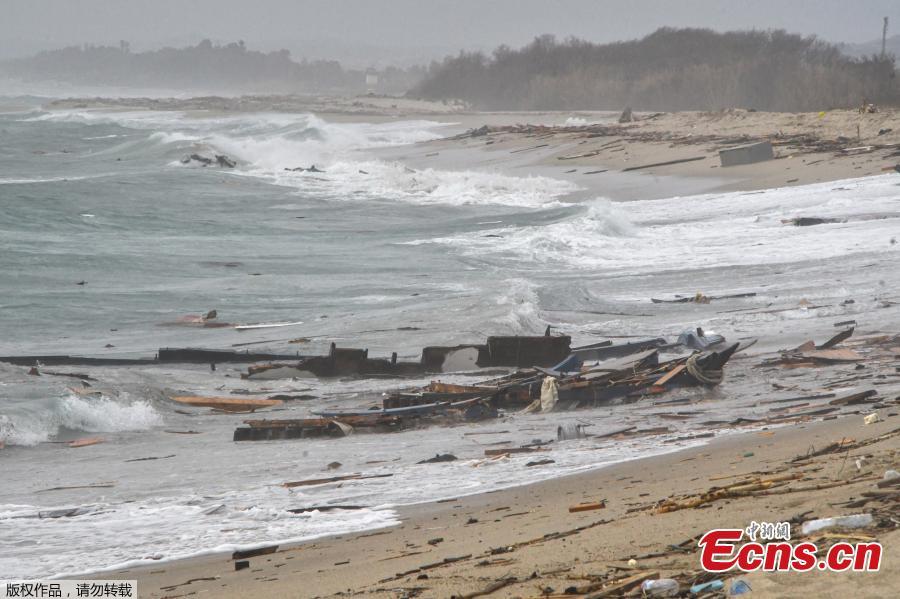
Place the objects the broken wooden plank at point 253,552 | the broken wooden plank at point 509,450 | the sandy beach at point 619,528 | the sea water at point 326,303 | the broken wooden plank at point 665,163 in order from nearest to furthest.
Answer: the sandy beach at point 619,528 → the broken wooden plank at point 253,552 → the sea water at point 326,303 → the broken wooden plank at point 509,450 → the broken wooden plank at point 665,163

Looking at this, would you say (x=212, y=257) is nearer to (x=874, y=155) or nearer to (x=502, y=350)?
(x=502, y=350)

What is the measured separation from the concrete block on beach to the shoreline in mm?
25767

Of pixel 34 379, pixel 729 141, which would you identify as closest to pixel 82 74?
pixel 729 141

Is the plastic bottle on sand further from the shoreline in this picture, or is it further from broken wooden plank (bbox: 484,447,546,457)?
broken wooden plank (bbox: 484,447,546,457)

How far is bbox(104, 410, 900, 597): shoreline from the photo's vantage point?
492cm

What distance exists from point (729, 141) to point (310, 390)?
94.1ft

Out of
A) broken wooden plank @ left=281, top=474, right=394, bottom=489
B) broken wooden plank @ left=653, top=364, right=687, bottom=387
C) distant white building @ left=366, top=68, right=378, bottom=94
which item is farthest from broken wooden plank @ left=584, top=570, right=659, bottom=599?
distant white building @ left=366, top=68, right=378, bottom=94

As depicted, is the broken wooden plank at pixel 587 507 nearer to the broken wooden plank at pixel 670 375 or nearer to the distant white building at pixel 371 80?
the broken wooden plank at pixel 670 375

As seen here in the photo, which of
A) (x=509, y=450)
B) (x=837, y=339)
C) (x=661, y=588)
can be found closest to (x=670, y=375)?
(x=837, y=339)

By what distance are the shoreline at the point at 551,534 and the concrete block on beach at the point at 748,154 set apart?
2577cm

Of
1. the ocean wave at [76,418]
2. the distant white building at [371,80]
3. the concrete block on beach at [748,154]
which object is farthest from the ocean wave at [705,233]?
the distant white building at [371,80]

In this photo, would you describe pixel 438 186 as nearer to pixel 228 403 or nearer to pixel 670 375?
pixel 228 403

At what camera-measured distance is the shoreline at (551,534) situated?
4.92 meters

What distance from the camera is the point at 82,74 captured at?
187 m
